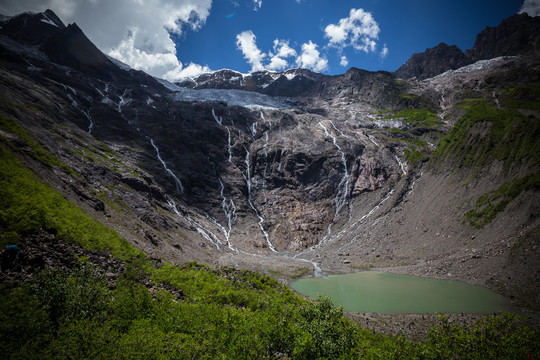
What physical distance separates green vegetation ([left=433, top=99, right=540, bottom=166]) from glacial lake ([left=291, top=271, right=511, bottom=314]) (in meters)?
38.0

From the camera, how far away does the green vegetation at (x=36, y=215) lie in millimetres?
17047

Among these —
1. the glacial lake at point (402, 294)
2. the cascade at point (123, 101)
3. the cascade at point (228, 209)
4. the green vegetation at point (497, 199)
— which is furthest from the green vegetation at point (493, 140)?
the cascade at point (123, 101)

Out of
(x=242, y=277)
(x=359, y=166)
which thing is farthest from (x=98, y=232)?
(x=359, y=166)

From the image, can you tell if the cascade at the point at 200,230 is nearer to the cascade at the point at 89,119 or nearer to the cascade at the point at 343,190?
the cascade at the point at 343,190

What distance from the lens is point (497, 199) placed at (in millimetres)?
52625

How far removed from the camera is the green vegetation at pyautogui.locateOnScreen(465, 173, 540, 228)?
48.5 m

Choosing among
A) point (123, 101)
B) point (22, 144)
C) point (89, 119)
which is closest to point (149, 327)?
point (22, 144)

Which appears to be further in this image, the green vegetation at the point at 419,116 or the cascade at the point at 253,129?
the cascade at the point at 253,129

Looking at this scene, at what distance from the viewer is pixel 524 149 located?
190 feet

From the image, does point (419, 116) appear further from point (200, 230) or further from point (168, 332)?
point (168, 332)

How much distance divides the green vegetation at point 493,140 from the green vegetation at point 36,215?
260ft

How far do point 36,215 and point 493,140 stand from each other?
9506 cm

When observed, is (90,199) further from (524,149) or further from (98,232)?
(524,149)

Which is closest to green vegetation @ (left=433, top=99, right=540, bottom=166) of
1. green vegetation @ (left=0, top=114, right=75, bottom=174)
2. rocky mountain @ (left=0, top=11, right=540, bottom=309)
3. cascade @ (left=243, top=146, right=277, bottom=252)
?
rocky mountain @ (left=0, top=11, right=540, bottom=309)
